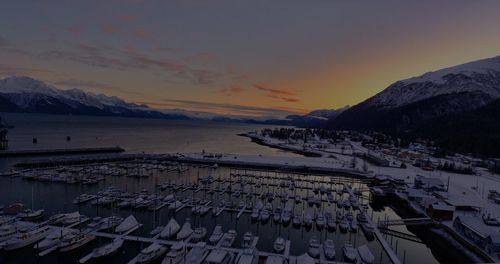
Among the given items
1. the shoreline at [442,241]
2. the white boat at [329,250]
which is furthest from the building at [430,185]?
the white boat at [329,250]

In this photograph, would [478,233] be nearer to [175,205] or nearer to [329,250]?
[329,250]

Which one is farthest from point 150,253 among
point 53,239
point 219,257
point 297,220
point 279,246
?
point 297,220

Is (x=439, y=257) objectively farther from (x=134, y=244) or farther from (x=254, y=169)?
(x=254, y=169)

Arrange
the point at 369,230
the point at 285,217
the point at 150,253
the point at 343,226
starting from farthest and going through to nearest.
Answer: the point at 285,217 < the point at 343,226 < the point at 369,230 < the point at 150,253

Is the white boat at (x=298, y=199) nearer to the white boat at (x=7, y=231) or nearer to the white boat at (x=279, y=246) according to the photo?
the white boat at (x=279, y=246)

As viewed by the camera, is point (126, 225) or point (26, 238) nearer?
point (26, 238)

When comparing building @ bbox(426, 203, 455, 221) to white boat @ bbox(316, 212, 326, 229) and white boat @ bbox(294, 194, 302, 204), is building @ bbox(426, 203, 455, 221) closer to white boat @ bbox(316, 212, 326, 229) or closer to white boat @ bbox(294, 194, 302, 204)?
white boat @ bbox(316, 212, 326, 229)
